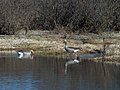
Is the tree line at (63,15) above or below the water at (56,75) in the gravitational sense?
above

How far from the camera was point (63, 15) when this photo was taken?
68125 mm

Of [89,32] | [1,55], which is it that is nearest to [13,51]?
[1,55]

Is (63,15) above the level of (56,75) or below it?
above

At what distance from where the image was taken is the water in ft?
61.8

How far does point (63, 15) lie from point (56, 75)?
151 ft

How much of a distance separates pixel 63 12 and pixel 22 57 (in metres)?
37.2

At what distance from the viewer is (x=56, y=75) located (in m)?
22.5

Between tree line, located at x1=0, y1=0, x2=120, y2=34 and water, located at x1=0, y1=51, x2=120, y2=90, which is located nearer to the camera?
water, located at x1=0, y1=51, x2=120, y2=90

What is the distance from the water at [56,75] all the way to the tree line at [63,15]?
93.0 ft

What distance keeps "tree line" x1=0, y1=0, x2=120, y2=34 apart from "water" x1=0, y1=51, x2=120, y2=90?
28.3m

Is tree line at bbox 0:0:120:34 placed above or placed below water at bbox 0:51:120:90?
above

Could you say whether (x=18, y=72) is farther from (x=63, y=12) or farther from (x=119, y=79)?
(x=63, y=12)

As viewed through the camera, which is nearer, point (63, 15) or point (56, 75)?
point (56, 75)

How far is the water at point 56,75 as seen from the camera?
18.8 metres
